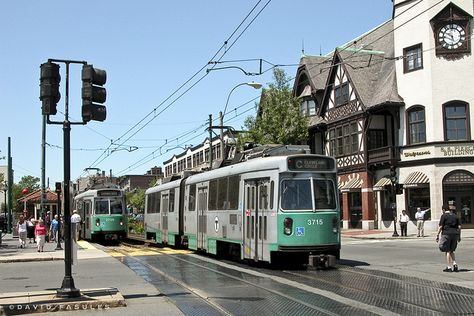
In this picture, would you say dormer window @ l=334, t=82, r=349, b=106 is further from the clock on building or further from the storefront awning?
the clock on building

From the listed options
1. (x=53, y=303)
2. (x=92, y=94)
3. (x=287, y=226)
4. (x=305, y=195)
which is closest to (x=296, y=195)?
(x=305, y=195)

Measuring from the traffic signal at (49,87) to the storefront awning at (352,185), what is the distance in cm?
3563

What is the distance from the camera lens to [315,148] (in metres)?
52.2

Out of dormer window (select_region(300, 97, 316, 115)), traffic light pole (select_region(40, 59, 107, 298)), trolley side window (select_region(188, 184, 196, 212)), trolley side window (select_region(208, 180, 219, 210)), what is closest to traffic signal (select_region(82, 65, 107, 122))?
traffic light pole (select_region(40, 59, 107, 298))

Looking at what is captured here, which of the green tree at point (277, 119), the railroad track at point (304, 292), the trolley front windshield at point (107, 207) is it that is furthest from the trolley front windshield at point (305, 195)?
the green tree at point (277, 119)

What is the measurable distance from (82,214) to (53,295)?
26990mm

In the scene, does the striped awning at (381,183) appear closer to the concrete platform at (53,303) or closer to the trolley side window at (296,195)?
the trolley side window at (296,195)

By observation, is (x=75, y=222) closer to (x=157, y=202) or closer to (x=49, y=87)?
(x=49, y=87)

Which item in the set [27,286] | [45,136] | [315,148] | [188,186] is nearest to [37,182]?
[315,148]

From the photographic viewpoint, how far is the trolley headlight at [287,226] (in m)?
15.3

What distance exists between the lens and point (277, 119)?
42.6 m

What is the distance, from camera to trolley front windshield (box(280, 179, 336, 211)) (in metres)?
15.6

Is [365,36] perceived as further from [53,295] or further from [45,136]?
[53,295]

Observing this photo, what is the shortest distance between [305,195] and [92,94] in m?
6.76
